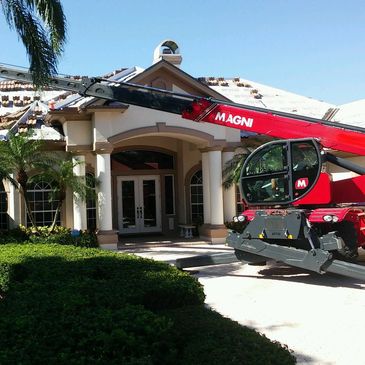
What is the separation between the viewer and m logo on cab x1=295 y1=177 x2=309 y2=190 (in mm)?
9317

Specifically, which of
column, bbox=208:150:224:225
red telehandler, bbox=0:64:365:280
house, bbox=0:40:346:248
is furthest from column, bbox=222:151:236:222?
red telehandler, bbox=0:64:365:280

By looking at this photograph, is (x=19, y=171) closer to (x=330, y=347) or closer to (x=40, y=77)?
(x=40, y=77)

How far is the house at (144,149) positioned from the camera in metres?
15.8

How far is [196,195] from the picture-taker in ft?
64.7

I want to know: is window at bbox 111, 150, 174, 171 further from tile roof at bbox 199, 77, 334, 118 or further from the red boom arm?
the red boom arm

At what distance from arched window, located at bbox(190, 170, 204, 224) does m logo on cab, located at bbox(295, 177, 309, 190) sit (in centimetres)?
1030

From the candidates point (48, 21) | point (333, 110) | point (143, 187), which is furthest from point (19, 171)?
point (333, 110)

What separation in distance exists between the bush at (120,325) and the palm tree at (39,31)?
19.0 ft

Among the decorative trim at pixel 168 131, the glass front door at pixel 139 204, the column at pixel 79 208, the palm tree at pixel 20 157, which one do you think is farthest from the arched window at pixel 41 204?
the decorative trim at pixel 168 131

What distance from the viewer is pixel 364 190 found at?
32.0ft

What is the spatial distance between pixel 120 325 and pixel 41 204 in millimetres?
13495

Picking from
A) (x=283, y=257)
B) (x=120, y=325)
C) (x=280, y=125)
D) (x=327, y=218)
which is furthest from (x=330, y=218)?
(x=120, y=325)

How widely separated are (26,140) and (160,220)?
734 centimetres

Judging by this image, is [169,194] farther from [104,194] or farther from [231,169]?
[104,194]
